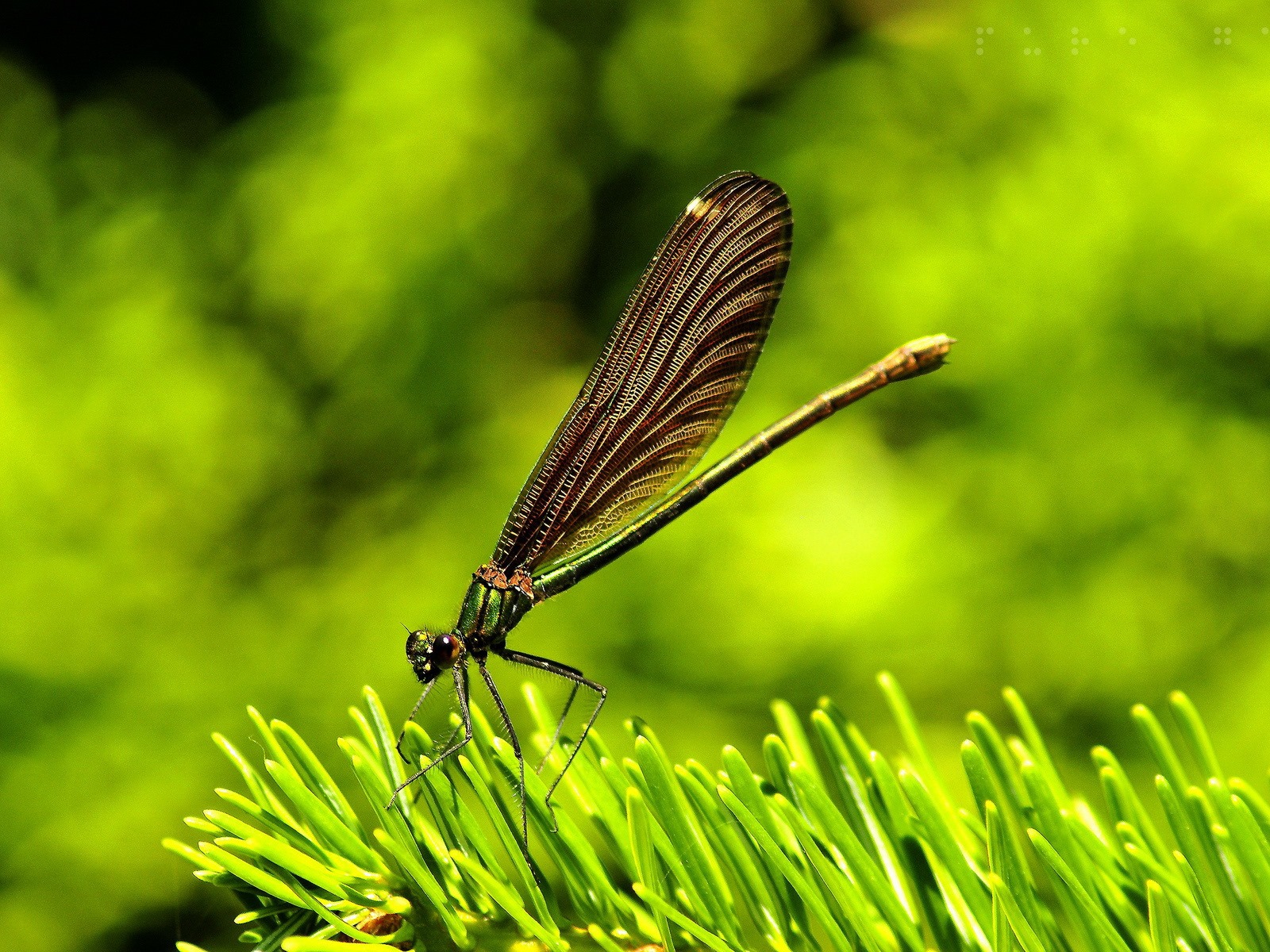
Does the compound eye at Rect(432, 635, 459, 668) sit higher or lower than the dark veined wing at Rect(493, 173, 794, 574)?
lower

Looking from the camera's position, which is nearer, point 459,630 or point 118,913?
point 459,630

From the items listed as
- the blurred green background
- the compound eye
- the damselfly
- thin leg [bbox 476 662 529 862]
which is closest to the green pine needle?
thin leg [bbox 476 662 529 862]

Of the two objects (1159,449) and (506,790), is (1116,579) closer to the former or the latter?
(1159,449)

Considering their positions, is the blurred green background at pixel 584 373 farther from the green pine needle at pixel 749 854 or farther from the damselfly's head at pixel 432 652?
the green pine needle at pixel 749 854

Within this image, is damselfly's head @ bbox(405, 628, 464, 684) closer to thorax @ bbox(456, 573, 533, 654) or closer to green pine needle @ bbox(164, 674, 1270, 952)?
thorax @ bbox(456, 573, 533, 654)

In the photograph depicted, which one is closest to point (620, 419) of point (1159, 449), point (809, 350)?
point (809, 350)

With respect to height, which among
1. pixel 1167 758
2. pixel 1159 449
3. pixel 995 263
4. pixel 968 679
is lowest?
pixel 1167 758

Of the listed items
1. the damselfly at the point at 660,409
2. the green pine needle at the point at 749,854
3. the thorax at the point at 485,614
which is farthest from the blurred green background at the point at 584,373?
the green pine needle at the point at 749,854
